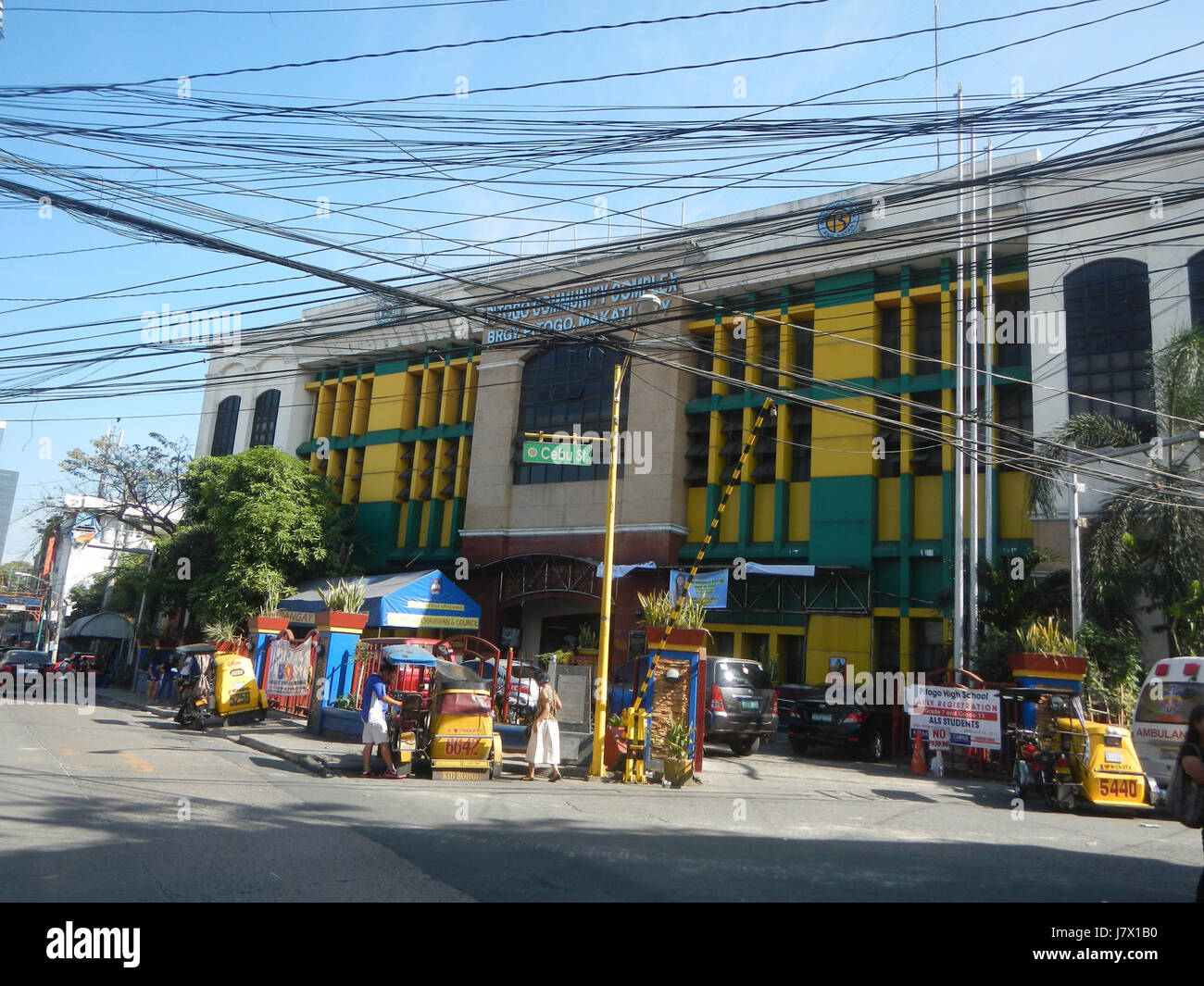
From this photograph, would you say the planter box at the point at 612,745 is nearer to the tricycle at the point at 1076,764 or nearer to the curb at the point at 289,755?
the curb at the point at 289,755

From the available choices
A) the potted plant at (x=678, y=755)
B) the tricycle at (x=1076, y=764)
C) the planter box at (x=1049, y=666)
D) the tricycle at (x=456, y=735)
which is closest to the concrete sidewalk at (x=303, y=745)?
the tricycle at (x=456, y=735)

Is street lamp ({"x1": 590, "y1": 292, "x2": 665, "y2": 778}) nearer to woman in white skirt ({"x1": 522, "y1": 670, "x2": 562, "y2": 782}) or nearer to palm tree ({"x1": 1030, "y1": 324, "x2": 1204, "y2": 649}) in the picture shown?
woman in white skirt ({"x1": 522, "y1": 670, "x2": 562, "y2": 782})

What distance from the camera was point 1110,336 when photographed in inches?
807

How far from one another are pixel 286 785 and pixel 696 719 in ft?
20.1

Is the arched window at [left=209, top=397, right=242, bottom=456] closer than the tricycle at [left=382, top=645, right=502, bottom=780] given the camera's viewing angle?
No

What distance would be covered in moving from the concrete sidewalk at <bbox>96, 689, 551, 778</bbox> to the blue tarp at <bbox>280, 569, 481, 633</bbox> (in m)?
3.90

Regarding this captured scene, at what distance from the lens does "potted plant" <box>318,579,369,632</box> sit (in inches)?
706

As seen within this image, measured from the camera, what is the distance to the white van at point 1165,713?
12.8 metres

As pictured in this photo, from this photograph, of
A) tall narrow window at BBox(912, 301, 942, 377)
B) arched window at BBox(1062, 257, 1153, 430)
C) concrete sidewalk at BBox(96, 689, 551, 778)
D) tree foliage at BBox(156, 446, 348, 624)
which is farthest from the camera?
tree foliage at BBox(156, 446, 348, 624)

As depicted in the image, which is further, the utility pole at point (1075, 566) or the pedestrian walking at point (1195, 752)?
the utility pole at point (1075, 566)

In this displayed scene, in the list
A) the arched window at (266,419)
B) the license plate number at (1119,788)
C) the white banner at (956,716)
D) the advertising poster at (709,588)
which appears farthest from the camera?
the arched window at (266,419)

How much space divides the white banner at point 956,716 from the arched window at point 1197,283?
10615 mm

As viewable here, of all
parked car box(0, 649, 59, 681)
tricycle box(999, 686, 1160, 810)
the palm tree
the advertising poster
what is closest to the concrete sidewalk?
tricycle box(999, 686, 1160, 810)
